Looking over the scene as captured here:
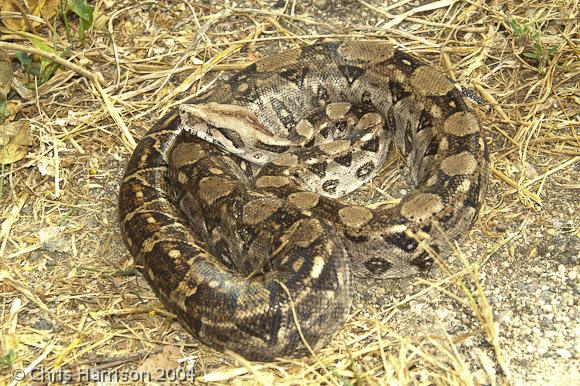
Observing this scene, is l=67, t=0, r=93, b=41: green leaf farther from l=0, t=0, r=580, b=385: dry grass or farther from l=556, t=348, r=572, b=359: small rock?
l=556, t=348, r=572, b=359: small rock

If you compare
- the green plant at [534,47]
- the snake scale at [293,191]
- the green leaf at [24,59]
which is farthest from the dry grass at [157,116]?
the snake scale at [293,191]

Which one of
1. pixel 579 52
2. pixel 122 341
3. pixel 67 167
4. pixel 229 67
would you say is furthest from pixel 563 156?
pixel 67 167

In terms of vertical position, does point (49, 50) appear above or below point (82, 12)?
below

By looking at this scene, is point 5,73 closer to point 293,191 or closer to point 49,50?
point 49,50

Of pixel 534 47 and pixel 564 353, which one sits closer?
pixel 564 353

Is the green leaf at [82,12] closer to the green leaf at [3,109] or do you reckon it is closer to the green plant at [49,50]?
the green plant at [49,50]

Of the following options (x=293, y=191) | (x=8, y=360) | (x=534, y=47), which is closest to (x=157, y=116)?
(x=293, y=191)
